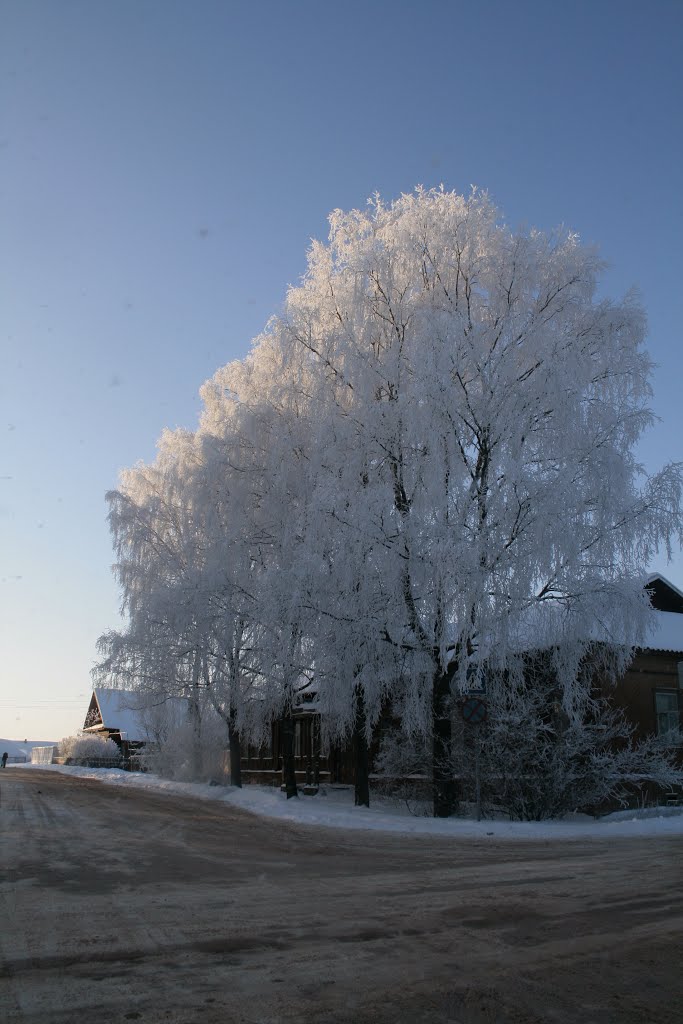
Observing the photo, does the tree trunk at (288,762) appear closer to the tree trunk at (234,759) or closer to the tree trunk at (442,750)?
the tree trunk at (234,759)

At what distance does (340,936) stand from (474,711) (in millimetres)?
9934

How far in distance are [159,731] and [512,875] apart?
101ft

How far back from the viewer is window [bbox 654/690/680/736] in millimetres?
22047

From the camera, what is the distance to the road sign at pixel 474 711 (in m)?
15.6

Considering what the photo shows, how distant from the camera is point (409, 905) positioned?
7.43m

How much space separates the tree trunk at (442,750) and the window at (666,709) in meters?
7.04

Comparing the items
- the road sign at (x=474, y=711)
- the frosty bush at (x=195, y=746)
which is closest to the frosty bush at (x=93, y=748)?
the frosty bush at (x=195, y=746)

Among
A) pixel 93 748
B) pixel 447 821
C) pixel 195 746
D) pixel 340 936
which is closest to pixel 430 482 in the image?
pixel 447 821

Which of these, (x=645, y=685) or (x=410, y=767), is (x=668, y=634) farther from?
(x=410, y=767)

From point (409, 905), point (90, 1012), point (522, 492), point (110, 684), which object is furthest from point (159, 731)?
point (90, 1012)

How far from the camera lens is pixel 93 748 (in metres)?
65.7

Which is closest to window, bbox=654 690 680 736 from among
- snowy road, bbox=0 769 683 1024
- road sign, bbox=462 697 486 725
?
road sign, bbox=462 697 486 725

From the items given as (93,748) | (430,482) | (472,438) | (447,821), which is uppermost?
(472,438)

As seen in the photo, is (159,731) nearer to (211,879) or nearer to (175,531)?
(175,531)
